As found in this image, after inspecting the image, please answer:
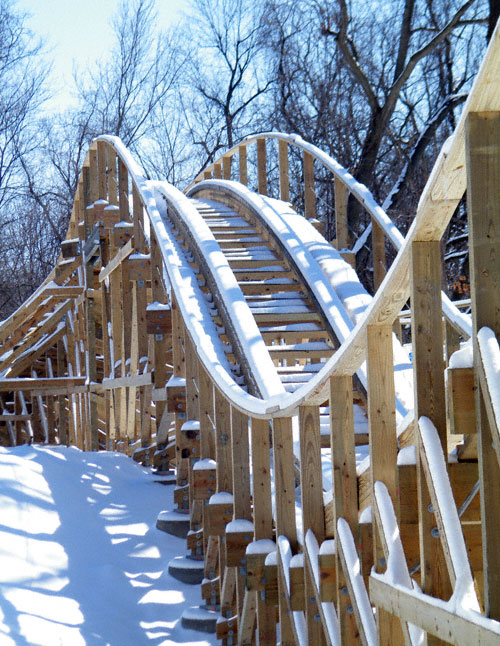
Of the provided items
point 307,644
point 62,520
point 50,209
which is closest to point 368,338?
point 307,644

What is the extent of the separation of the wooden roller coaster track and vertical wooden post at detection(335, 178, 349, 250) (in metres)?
0.04

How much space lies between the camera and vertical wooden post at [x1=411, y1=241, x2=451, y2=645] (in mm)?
2562

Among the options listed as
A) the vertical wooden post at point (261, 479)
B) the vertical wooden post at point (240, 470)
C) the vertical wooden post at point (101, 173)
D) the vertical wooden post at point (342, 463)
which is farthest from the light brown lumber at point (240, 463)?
the vertical wooden post at point (101, 173)

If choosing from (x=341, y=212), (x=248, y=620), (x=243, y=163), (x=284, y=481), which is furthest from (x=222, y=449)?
(x=243, y=163)

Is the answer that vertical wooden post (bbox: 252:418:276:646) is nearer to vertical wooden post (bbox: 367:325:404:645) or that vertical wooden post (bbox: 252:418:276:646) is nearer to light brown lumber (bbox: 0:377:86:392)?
vertical wooden post (bbox: 367:325:404:645)

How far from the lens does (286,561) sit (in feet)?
13.7

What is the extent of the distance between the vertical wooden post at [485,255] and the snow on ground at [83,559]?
325 centimetres

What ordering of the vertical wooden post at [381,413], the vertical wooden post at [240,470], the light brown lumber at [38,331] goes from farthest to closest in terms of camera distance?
the light brown lumber at [38,331] → the vertical wooden post at [240,470] → the vertical wooden post at [381,413]

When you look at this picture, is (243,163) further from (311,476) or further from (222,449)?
(311,476)

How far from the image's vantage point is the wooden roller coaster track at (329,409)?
2248 millimetres

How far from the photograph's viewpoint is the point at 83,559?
6.36 metres

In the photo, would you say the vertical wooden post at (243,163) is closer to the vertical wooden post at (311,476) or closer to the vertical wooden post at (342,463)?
the vertical wooden post at (311,476)

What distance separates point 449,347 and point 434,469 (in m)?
5.37

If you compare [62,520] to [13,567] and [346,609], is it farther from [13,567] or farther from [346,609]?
[346,609]
